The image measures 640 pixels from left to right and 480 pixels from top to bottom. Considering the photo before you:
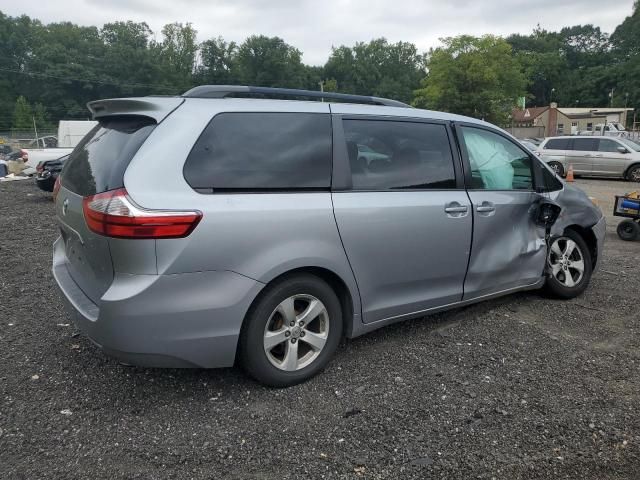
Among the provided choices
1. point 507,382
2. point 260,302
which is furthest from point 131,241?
point 507,382

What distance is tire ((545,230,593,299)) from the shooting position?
4.82 metres

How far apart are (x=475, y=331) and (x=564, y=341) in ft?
2.15

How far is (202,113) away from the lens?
2.96 m

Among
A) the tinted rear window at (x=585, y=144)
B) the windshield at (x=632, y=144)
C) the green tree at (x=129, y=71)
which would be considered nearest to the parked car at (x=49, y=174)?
the tinted rear window at (x=585, y=144)

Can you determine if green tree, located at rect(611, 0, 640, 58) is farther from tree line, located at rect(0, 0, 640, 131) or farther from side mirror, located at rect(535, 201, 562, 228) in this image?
side mirror, located at rect(535, 201, 562, 228)

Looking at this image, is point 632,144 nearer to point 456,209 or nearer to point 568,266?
point 568,266

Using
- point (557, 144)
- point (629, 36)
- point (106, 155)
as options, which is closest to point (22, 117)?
point (557, 144)

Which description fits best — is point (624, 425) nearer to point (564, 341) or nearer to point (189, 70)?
point (564, 341)

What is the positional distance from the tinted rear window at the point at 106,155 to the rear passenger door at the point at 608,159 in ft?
62.3

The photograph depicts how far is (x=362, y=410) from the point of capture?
3.03 metres

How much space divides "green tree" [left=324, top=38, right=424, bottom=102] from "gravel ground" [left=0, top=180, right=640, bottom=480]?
97.6 meters

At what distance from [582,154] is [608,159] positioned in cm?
87

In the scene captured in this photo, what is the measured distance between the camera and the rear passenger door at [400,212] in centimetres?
338

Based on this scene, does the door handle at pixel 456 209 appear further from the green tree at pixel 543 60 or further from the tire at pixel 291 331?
the green tree at pixel 543 60
